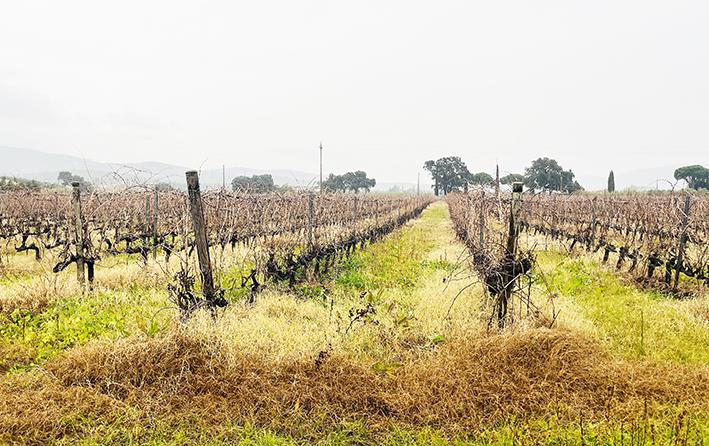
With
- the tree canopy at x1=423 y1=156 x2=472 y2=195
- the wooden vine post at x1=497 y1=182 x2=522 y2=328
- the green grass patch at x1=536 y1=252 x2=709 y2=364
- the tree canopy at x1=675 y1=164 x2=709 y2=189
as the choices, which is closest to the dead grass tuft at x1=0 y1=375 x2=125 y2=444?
the wooden vine post at x1=497 y1=182 x2=522 y2=328

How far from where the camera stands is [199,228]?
498cm

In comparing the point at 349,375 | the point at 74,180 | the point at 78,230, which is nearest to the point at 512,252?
the point at 349,375

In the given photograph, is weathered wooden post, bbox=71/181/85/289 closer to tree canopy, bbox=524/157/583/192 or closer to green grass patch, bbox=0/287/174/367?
green grass patch, bbox=0/287/174/367

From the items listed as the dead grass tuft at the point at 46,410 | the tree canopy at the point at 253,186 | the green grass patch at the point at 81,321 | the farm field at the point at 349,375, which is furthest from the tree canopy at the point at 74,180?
the dead grass tuft at the point at 46,410

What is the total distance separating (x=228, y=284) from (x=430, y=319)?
419cm

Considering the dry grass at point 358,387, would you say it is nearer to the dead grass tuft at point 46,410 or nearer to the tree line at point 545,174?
the dead grass tuft at point 46,410

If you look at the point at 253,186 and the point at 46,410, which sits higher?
the point at 253,186

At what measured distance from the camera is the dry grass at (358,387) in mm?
3443

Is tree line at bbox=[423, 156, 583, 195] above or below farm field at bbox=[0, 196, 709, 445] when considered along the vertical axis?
above

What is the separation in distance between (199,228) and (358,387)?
8.95 feet

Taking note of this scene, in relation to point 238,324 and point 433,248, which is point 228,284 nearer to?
point 238,324

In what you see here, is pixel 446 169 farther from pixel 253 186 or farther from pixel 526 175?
pixel 253 186

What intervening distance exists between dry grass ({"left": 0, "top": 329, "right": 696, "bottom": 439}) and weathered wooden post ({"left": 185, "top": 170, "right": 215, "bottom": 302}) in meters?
0.96

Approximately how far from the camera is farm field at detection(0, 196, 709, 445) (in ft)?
10.7
